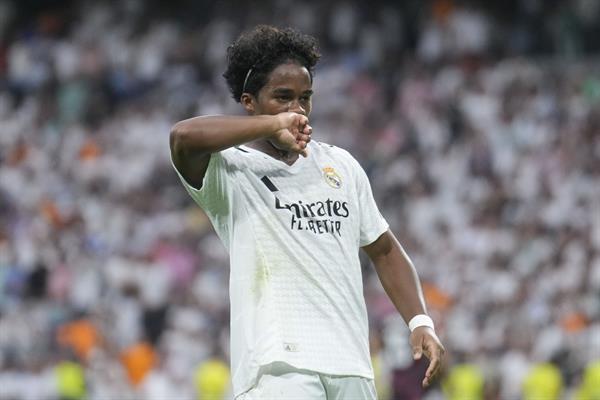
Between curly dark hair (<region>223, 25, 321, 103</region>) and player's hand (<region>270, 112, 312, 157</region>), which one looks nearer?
player's hand (<region>270, 112, 312, 157</region>)

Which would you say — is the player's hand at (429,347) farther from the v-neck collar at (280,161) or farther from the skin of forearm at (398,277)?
the v-neck collar at (280,161)

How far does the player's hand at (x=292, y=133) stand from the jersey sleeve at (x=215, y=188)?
0.28 meters

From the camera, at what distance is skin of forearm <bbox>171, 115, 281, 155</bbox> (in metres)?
4.32

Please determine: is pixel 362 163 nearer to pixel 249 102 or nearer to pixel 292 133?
pixel 249 102

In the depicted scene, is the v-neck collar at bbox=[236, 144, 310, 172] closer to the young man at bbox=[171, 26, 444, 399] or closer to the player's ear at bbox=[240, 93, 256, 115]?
the young man at bbox=[171, 26, 444, 399]

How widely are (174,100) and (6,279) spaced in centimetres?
381

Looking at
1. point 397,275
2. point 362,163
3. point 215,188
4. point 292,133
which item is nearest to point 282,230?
point 215,188

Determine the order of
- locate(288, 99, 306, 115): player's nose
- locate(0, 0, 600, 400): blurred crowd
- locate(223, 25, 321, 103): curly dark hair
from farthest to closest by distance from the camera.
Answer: locate(0, 0, 600, 400): blurred crowd → locate(223, 25, 321, 103): curly dark hair → locate(288, 99, 306, 115): player's nose

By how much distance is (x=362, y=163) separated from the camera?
1569 cm

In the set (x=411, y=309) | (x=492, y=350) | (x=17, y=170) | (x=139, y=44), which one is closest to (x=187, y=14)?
(x=139, y=44)

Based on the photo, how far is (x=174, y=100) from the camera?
1784 centimetres

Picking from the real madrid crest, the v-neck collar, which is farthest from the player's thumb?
the v-neck collar

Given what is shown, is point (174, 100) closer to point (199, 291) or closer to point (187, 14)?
point (187, 14)

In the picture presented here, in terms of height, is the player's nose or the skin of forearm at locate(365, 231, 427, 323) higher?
the player's nose
